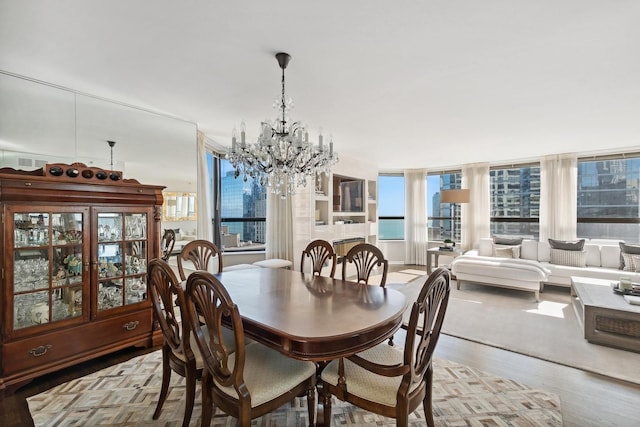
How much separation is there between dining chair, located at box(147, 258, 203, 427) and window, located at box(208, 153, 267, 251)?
9.92 ft

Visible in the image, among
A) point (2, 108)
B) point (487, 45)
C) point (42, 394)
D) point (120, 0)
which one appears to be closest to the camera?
point (120, 0)

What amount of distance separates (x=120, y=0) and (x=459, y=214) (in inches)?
277

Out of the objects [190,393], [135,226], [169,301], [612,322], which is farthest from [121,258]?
[612,322]

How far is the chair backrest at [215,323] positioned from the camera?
4.26 ft

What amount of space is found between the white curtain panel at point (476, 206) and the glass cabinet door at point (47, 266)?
6673mm

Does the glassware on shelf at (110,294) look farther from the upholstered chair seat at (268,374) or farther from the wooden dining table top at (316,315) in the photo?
the upholstered chair seat at (268,374)

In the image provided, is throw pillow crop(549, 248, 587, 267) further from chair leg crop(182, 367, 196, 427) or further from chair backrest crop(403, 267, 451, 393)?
chair leg crop(182, 367, 196, 427)

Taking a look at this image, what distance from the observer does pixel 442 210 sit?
7262 mm

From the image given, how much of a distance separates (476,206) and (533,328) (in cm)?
363

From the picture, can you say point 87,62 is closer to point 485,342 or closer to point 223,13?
point 223,13

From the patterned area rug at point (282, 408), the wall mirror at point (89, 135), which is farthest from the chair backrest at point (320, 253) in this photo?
the wall mirror at point (89, 135)

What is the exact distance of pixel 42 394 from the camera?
2139mm

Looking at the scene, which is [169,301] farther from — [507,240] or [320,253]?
[507,240]

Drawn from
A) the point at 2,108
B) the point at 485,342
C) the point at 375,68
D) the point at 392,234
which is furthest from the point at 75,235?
the point at 392,234
